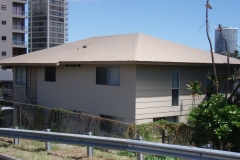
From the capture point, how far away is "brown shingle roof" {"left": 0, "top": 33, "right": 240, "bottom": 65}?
56.5 feet

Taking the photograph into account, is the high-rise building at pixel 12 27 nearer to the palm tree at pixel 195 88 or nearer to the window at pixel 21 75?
the window at pixel 21 75

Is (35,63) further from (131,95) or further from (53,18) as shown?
(53,18)

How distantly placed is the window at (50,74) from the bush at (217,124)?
419 inches

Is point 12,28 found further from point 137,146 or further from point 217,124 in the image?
point 137,146

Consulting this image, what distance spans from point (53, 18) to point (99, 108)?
471 feet

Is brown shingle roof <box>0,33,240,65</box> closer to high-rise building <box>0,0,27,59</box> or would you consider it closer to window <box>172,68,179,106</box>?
window <box>172,68,179,106</box>

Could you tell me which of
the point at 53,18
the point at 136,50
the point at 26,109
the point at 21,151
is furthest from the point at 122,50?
the point at 53,18

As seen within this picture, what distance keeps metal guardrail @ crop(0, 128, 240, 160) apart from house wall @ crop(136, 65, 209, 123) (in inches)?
316

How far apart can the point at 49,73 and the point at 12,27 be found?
185 feet

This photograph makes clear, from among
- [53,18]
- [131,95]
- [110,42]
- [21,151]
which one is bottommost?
[21,151]

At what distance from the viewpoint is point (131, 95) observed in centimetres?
1662

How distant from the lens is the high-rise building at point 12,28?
239ft

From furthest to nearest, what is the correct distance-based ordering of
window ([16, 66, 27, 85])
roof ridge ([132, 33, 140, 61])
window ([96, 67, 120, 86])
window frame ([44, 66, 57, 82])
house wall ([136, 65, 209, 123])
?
1. window ([16, 66, 27, 85])
2. window frame ([44, 66, 57, 82])
3. window ([96, 67, 120, 86])
4. house wall ([136, 65, 209, 123])
5. roof ridge ([132, 33, 140, 61])

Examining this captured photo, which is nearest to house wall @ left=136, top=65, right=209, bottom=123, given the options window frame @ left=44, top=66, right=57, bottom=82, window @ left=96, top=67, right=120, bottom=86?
window @ left=96, top=67, right=120, bottom=86
